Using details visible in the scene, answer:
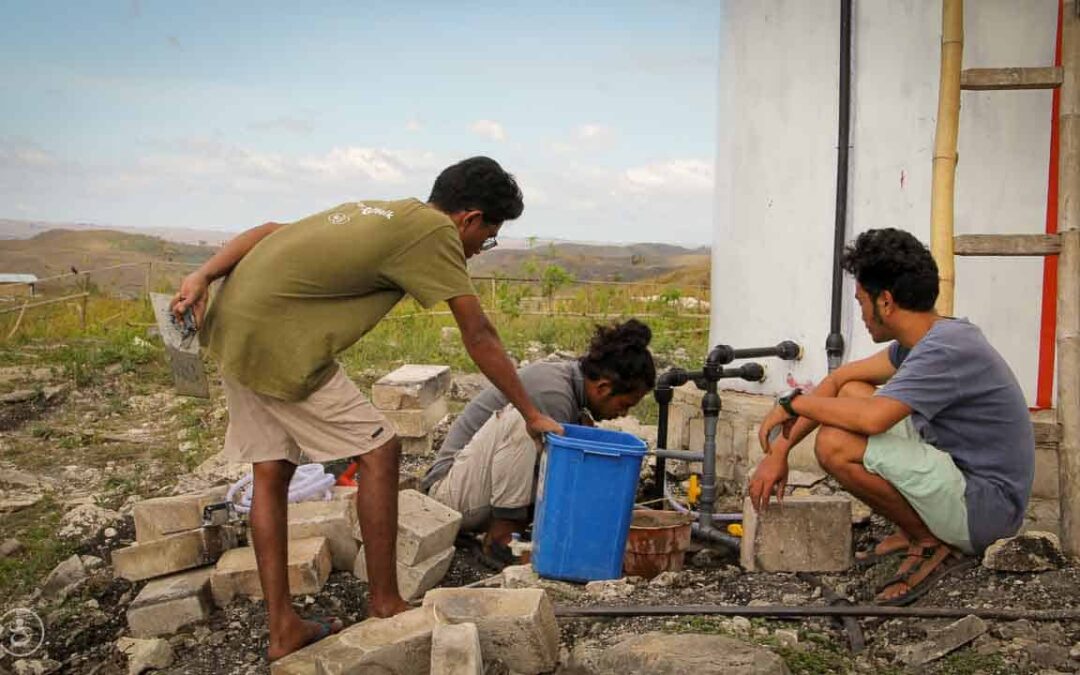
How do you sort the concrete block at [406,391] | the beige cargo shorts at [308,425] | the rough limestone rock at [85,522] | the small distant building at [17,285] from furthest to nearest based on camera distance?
the small distant building at [17,285], the concrete block at [406,391], the rough limestone rock at [85,522], the beige cargo shorts at [308,425]

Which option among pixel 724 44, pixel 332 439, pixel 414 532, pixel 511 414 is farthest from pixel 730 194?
pixel 332 439

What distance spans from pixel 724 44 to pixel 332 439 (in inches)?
138

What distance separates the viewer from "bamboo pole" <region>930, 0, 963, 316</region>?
13.7 feet

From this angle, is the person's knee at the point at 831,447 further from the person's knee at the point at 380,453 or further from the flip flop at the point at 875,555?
the person's knee at the point at 380,453

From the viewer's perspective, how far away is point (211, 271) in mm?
3211

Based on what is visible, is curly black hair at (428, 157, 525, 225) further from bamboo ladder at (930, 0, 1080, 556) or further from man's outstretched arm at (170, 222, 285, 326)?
bamboo ladder at (930, 0, 1080, 556)

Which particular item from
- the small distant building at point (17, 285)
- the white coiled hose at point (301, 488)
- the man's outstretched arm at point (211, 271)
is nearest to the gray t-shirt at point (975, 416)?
the man's outstretched arm at point (211, 271)

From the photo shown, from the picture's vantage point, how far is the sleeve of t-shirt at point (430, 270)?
3088 mm

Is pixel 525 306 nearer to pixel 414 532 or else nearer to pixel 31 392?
pixel 31 392

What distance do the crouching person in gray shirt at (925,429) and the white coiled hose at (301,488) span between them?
227cm

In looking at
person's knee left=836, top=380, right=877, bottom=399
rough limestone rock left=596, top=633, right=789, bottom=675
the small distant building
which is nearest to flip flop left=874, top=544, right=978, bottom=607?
person's knee left=836, top=380, right=877, bottom=399

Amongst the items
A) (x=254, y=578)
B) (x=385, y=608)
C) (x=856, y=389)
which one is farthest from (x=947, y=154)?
(x=254, y=578)

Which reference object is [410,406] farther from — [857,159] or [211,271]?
[211,271]

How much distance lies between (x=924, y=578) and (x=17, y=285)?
16286 mm
